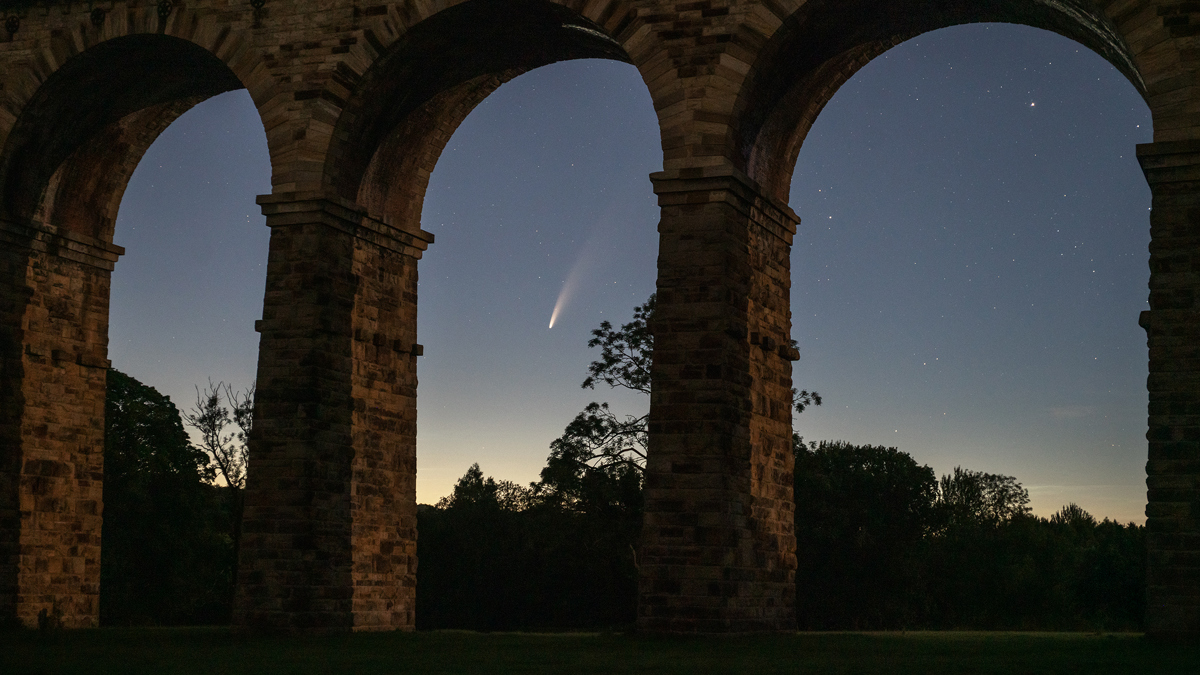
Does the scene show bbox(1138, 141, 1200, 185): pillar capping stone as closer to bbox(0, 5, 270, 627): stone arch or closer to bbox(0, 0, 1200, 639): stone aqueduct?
bbox(0, 0, 1200, 639): stone aqueduct

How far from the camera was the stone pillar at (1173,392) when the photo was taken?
48.7 ft

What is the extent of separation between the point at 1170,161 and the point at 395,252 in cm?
1119

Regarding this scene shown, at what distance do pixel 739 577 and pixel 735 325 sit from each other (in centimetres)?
304

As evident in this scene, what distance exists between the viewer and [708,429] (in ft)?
55.3

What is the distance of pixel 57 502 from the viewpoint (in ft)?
75.4

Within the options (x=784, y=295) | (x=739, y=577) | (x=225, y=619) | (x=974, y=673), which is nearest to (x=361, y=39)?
(x=784, y=295)

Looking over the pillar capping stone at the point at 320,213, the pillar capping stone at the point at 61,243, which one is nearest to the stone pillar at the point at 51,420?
the pillar capping stone at the point at 61,243

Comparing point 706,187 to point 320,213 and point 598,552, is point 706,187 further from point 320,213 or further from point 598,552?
point 598,552

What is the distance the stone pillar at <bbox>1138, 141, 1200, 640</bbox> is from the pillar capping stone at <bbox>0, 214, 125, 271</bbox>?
16760mm

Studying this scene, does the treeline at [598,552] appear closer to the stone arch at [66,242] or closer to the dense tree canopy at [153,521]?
the dense tree canopy at [153,521]

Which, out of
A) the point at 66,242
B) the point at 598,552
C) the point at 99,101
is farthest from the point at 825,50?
the point at 598,552

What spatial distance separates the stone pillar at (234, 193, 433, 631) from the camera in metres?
18.9

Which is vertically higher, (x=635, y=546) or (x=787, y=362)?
(x=787, y=362)

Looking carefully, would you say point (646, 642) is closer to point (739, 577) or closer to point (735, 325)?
point (739, 577)
